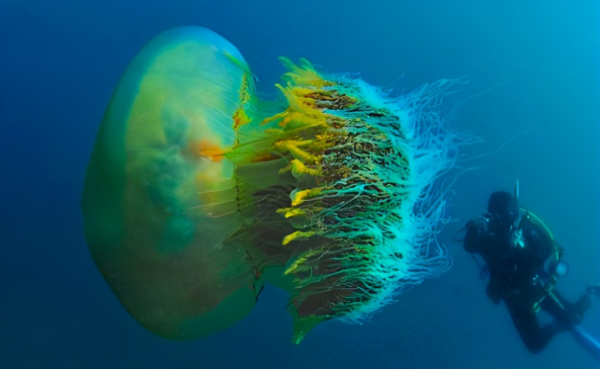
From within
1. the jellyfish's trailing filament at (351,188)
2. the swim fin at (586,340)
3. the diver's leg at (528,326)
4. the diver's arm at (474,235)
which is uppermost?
the diver's arm at (474,235)

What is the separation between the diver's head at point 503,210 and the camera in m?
2.68

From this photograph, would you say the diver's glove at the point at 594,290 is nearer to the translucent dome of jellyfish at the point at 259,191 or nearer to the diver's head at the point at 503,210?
the diver's head at the point at 503,210

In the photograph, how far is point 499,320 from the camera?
113 inches

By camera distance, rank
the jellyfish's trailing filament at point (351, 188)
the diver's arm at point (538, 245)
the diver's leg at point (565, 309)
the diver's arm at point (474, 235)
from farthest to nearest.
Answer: the diver's leg at point (565, 309)
the diver's arm at point (538, 245)
the diver's arm at point (474, 235)
the jellyfish's trailing filament at point (351, 188)

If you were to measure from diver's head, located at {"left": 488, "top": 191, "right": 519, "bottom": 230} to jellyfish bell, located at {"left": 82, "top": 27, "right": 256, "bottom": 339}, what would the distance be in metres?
1.64

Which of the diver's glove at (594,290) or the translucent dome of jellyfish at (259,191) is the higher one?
the translucent dome of jellyfish at (259,191)

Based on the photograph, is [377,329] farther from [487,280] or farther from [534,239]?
[534,239]

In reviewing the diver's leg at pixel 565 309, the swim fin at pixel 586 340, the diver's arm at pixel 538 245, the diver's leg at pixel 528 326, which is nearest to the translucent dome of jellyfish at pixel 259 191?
the diver's arm at pixel 538 245

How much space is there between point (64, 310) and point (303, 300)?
1.60 meters

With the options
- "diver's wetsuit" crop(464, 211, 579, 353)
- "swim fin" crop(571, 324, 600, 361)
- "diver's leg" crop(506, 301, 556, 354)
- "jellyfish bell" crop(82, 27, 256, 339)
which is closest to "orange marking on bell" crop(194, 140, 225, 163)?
"jellyfish bell" crop(82, 27, 256, 339)

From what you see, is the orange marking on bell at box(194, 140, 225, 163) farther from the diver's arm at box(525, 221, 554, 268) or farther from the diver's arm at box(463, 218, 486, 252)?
the diver's arm at box(525, 221, 554, 268)

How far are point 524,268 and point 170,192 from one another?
2.27 m

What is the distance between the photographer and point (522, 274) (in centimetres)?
281

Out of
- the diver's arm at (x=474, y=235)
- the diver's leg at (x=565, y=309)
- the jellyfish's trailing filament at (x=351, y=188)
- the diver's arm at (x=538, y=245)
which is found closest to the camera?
the jellyfish's trailing filament at (x=351, y=188)
